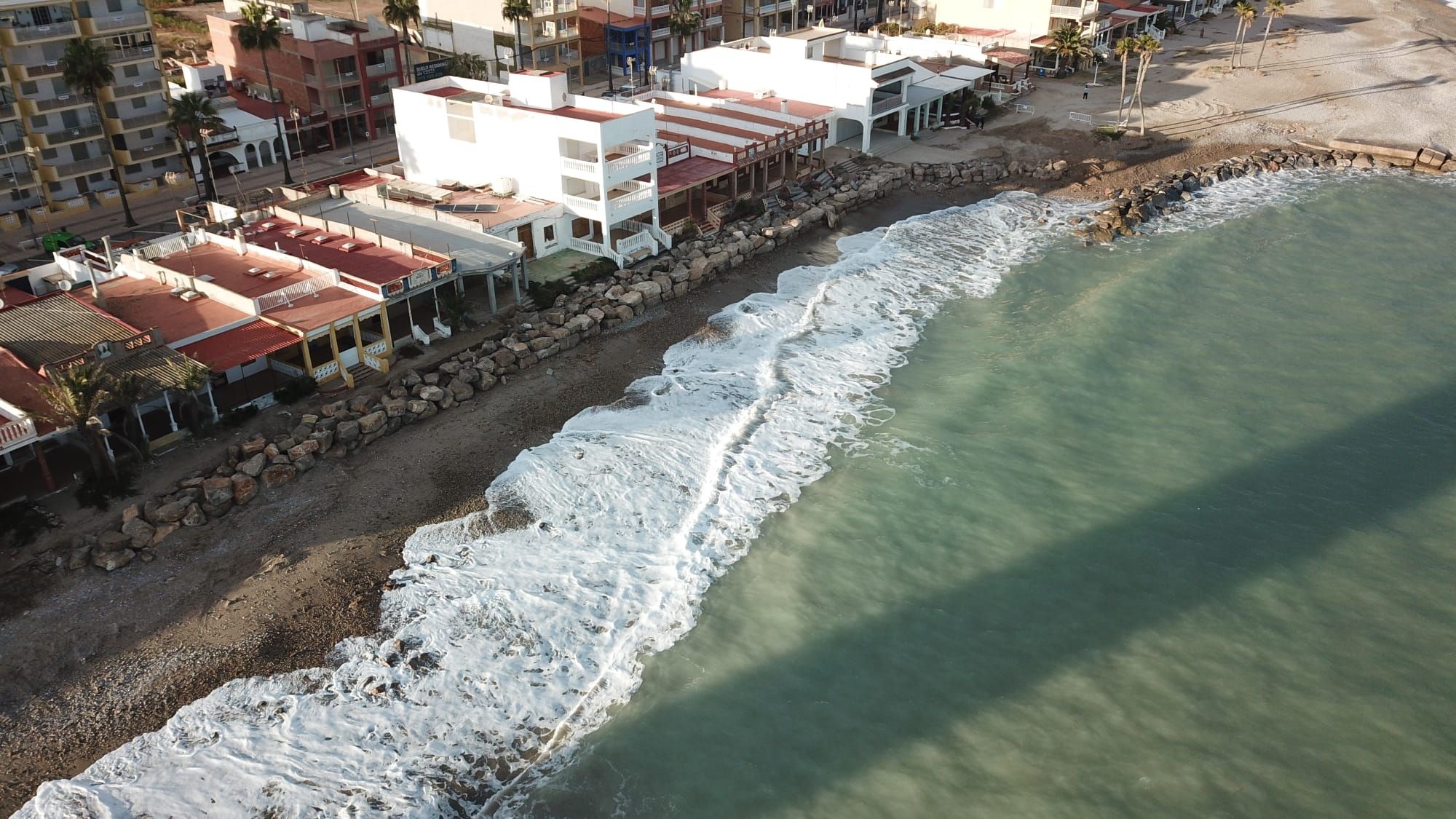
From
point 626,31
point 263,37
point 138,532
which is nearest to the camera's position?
point 138,532

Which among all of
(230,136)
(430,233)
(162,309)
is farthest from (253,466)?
(230,136)

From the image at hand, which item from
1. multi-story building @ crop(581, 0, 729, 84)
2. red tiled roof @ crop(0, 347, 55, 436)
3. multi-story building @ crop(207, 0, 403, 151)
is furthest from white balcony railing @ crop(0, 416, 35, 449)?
multi-story building @ crop(581, 0, 729, 84)

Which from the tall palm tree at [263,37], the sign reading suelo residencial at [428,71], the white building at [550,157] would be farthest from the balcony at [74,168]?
the sign reading suelo residencial at [428,71]

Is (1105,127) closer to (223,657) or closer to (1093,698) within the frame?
(1093,698)

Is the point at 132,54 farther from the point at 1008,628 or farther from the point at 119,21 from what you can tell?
the point at 1008,628

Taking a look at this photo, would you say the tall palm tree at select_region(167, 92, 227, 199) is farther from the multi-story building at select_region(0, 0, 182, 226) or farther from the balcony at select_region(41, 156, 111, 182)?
the balcony at select_region(41, 156, 111, 182)

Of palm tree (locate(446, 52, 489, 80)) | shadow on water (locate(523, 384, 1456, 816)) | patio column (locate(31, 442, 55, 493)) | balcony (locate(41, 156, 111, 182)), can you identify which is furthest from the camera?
palm tree (locate(446, 52, 489, 80))

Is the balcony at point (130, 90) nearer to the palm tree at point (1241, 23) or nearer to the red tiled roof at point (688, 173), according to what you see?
the red tiled roof at point (688, 173)

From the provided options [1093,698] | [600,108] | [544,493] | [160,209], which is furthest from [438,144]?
[1093,698]
